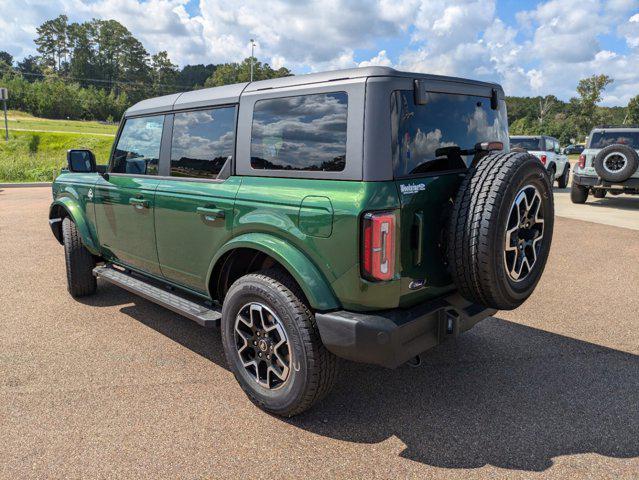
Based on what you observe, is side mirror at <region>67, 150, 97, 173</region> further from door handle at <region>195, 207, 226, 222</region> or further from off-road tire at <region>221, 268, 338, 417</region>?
off-road tire at <region>221, 268, 338, 417</region>

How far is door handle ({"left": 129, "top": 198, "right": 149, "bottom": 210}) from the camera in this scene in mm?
3715

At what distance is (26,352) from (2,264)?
3236mm

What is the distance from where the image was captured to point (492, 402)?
304cm

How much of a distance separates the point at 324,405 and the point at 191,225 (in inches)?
60.5

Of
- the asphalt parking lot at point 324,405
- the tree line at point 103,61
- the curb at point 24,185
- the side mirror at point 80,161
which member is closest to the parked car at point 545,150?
the asphalt parking lot at point 324,405

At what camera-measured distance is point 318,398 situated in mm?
2699

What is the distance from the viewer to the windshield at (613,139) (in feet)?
37.0

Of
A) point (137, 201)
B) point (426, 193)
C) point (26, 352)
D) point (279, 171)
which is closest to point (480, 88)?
point (426, 193)

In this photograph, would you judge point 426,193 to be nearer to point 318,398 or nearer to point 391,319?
point 391,319

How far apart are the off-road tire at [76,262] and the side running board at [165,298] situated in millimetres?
411

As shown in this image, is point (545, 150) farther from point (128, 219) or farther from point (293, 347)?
point (293, 347)

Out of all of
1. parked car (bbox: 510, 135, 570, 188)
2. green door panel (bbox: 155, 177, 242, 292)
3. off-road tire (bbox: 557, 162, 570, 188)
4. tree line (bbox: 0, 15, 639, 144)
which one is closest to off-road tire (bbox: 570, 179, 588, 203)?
parked car (bbox: 510, 135, 570, 188)

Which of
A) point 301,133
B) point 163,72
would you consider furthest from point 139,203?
point 163,72

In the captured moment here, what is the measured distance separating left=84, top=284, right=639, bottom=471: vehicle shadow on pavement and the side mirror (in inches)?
68.2
